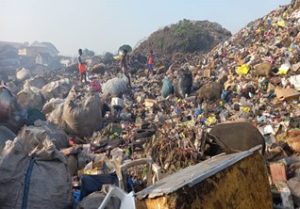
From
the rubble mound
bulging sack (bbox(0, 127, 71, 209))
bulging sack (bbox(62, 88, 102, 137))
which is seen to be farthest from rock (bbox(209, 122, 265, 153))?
the rubble mound

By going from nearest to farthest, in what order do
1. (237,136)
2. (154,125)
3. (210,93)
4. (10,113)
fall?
(237,136), (10,113), (154,125), (210,93)

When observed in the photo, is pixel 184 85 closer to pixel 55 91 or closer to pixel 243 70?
pixel 243 70

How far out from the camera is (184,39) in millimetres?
23797

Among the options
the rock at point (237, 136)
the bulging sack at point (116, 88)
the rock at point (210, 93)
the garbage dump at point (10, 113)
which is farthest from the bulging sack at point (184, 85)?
the rock at point (237, 136)

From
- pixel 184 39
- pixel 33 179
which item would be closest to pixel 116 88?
pixel 33 179

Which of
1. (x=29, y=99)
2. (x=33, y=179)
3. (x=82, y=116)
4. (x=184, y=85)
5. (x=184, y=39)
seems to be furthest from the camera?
(x=184, y=39)

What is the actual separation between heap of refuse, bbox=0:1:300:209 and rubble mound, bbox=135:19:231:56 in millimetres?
9425

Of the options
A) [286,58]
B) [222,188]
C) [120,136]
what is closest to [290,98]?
[286,58]

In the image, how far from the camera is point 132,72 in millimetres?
16797

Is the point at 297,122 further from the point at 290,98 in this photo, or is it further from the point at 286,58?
the point at 286,58

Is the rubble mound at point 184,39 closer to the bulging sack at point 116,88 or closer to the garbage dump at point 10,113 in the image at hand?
the bulging sack at point 116,88

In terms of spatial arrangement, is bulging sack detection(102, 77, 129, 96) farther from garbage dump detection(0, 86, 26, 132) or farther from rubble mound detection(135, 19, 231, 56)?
rubble mound detection(135, 19, 231, 56)

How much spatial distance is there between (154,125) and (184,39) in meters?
17.3

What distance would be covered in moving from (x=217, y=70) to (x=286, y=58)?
292 cm
